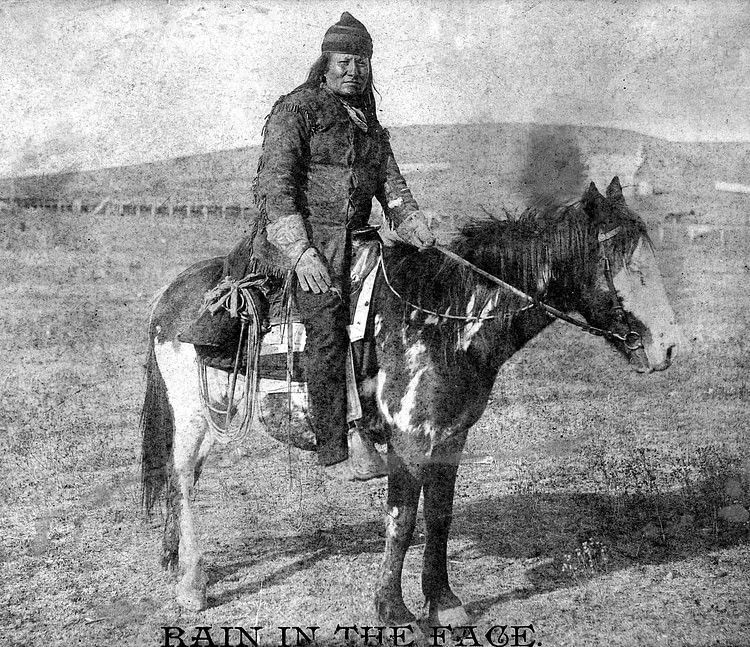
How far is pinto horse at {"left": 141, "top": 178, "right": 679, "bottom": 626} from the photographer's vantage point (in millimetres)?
3586

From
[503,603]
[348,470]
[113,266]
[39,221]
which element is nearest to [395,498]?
[348,470]

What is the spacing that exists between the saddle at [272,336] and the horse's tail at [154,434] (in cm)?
38

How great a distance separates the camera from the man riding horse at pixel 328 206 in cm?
362

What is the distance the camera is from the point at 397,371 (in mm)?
3654

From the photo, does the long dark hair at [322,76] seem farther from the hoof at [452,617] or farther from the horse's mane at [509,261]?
the hoof at [452,617]

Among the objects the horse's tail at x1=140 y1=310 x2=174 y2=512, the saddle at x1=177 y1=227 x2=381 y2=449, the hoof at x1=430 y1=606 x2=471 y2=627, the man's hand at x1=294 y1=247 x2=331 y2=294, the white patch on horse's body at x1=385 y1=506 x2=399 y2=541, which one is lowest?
the hoof at x1=430 y1=606 x2=471 y2=627

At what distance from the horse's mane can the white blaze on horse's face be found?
0.09 meters

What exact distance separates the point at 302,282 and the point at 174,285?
907mm

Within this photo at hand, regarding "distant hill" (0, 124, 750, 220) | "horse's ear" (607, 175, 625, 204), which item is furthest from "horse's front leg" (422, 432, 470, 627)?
"distant hill" (0, 124, 750, 220)

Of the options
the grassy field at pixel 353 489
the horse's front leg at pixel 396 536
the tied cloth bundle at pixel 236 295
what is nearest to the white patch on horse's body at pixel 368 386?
the horse's front leg at pixel 396 536

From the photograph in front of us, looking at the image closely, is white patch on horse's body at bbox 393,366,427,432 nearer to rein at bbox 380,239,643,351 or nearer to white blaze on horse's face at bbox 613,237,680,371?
rein at bbox 380,239,643,351

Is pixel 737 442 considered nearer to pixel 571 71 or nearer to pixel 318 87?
pixel 571 71

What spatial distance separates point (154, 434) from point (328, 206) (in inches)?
61.6

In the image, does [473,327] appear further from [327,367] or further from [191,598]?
[191,598]
